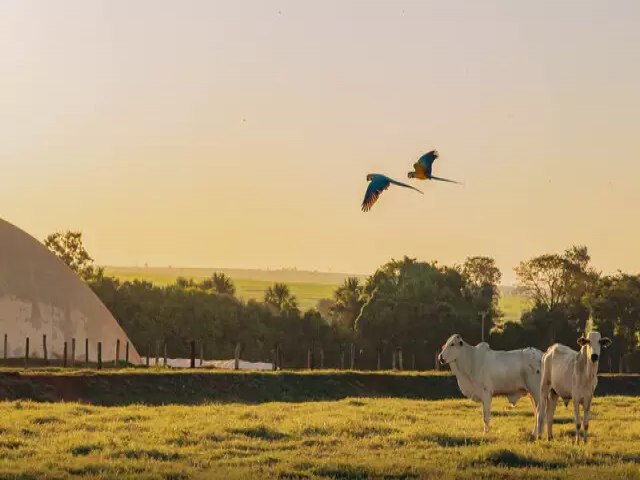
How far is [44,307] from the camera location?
83.4m

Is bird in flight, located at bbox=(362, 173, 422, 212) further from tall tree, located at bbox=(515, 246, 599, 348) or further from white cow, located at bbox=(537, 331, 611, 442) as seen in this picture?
tall tree, located at bbox=(515, 246, 599, 348)

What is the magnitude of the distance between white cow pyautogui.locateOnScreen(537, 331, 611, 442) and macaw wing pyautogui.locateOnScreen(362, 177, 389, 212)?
20.0 feet

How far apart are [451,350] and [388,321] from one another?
63491mm

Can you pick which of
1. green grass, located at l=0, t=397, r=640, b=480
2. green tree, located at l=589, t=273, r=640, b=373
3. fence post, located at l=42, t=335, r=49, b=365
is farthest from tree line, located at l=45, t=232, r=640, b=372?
green grass, located at l=0, t=397, r=640, b=480

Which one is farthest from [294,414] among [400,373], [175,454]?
[400,373]

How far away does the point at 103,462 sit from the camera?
23766mm

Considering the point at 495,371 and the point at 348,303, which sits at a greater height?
the point at 348,303

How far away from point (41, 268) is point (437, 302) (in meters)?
30.3

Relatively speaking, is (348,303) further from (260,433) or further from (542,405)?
(542,405)

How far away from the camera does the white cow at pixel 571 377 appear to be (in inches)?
1136

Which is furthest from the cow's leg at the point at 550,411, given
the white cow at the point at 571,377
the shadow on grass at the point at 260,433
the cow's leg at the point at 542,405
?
the shadow on grass at the point at 260,433

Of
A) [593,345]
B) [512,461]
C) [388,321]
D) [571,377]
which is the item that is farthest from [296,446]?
[388,321]

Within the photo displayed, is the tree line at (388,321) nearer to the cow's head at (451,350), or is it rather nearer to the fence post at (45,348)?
the fence post at (45,348)

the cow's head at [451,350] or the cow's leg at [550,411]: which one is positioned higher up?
the cow's head at [451,350]
